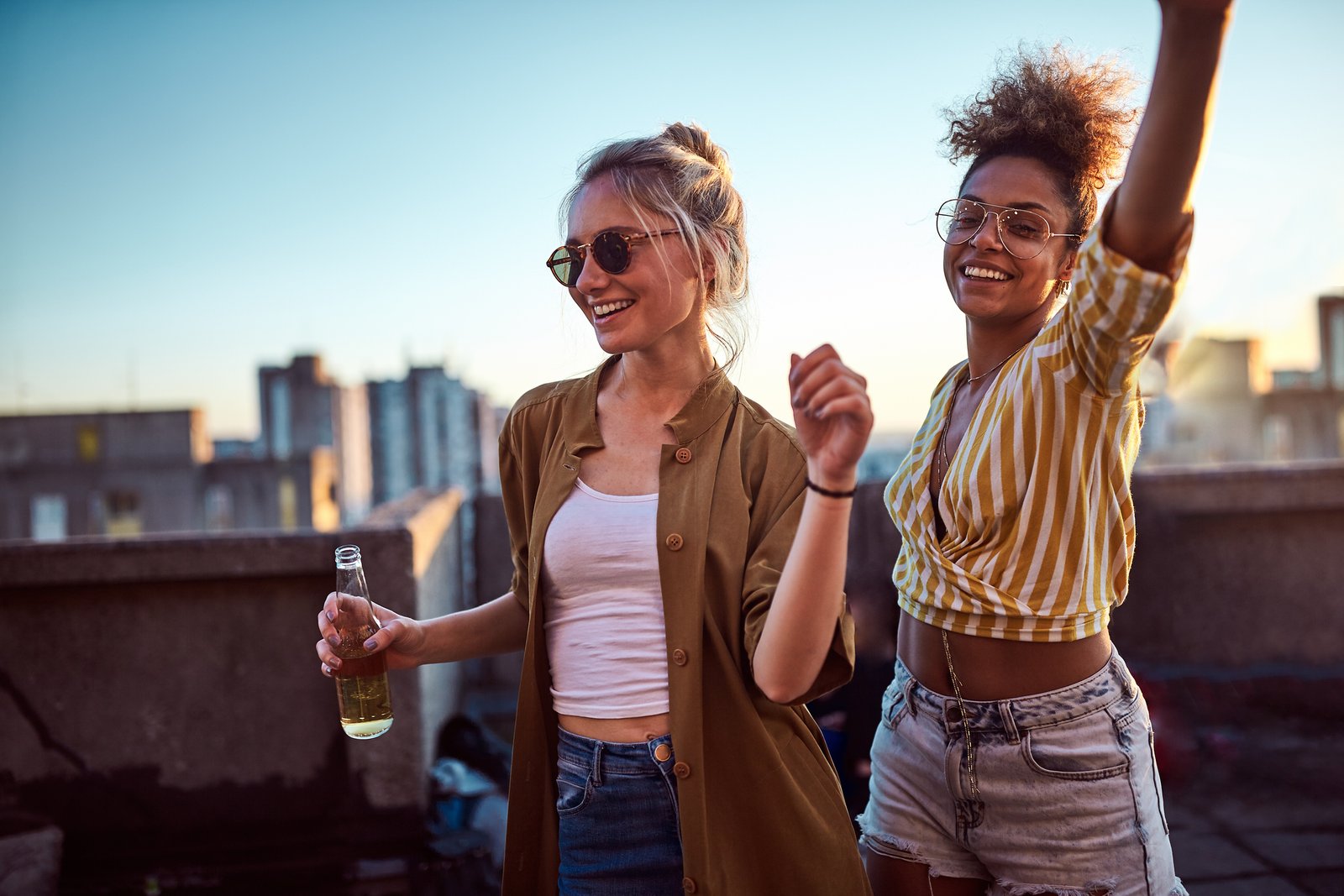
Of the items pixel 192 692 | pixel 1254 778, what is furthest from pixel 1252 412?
pixel 192 692

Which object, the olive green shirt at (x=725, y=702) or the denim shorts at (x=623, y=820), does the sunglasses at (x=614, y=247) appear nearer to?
the olive green shirt at (x=725, y=702)

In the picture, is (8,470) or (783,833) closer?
(783,833)

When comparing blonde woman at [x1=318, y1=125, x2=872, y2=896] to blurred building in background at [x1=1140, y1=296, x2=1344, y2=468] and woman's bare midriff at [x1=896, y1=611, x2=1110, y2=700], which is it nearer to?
woman's bare midriff at [x1=896, y1=611, x2=1110, y2=700]

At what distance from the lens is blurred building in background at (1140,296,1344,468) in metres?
42.0

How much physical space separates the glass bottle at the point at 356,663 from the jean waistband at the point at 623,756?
1.33 feet

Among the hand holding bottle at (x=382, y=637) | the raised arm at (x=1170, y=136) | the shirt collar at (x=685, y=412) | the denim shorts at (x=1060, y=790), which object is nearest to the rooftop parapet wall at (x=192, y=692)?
the hand holding bottle at (x=382, y=637)

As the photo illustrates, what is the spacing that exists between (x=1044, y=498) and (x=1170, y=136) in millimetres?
647

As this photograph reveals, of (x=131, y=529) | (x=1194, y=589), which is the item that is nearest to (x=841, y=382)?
(x=1194, y=589)

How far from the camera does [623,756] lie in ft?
6.05

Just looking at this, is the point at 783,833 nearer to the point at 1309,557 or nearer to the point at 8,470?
the point at 1309,557

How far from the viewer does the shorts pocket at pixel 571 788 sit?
1.87 metres

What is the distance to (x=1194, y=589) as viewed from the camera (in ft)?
20.5

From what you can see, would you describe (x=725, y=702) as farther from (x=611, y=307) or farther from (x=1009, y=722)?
(x=611, y=307)

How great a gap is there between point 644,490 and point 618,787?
1.78 ft
